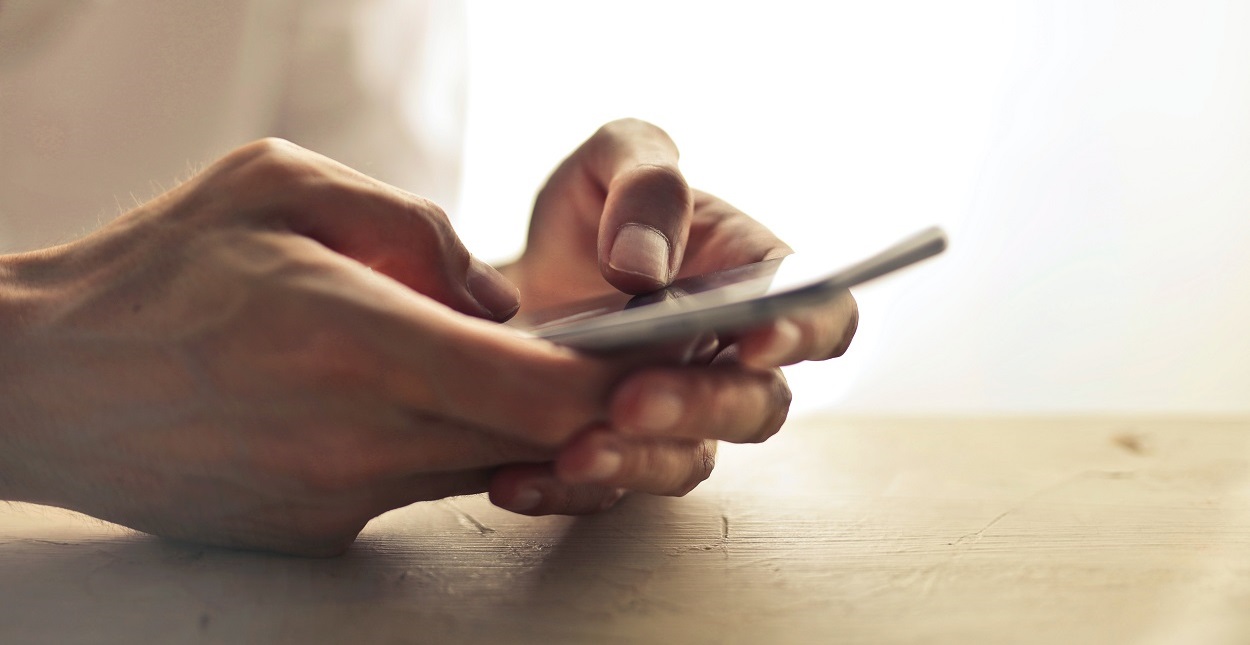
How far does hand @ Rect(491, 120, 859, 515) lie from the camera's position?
1.08ft

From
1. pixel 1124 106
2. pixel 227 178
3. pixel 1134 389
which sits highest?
pixel 1124 106

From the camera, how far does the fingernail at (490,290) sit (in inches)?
16.2

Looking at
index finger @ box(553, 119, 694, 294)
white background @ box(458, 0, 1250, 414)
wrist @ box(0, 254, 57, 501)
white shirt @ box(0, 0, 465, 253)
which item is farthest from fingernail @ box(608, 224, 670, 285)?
white background @ box(458, 0, 1250, 414)

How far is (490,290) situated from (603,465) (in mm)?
124

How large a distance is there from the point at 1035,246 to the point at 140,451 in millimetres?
1119

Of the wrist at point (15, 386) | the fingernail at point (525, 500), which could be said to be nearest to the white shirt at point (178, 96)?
the wrist at point (15, 386)

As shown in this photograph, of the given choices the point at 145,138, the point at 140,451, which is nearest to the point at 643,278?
the point at 140,451

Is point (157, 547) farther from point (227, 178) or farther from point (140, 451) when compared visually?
point (227, 178)

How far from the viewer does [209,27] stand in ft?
2.78

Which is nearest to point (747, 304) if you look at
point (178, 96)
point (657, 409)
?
point (657, 409)

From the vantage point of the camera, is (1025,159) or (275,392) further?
(1025,159)

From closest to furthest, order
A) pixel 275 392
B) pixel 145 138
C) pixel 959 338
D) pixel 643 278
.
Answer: pixel 275 392, pixel 643 278, pixel 145 138, pixel 959 338

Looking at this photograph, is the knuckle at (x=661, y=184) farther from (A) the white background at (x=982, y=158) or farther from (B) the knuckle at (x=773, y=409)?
(A) the white background at (x=982, y=158)

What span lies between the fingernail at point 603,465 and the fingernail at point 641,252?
119mm
